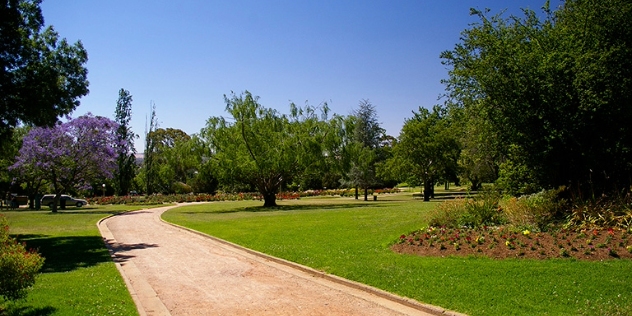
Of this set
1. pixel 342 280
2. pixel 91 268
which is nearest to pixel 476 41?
pixel 342 280

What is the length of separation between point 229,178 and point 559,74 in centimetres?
2666

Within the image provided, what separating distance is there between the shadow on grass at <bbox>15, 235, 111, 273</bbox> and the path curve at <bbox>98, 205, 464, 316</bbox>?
2.38 feet

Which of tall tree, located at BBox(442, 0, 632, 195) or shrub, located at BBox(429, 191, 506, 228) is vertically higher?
tall tree, located at BBox(442, 0, 632, 195)

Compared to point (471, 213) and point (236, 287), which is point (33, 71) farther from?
point (471, 213)

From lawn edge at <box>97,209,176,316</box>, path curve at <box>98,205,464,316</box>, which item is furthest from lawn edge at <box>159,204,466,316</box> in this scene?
lawn edge at <box>97,209,176,316</box>

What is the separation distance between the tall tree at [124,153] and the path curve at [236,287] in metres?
54.2

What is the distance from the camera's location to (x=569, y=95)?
12477 mm

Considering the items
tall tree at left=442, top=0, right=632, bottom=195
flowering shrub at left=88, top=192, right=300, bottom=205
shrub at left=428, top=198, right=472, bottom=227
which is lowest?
flowering shrub at left=88, top=192, right=300, bottom=205

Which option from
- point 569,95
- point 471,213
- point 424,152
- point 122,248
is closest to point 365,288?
point 471,213

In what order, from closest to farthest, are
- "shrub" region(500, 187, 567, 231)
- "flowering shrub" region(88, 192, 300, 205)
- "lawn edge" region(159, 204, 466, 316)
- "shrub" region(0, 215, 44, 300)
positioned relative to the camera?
"shrub" region(0, 215, 44, 300) → "lawn edge" region(159, 204, 466, 316) → "shrub" region(500, 187, 567, 231) → "flowering shrub" region(88, 192, 300, 205)

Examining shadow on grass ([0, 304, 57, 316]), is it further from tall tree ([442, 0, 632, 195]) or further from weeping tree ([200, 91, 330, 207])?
weeping tree ([200, 91, 330, 207])

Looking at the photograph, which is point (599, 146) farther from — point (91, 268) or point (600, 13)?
point (91, 268)

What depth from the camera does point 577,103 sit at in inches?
496

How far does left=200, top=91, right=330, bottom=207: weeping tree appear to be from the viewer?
113 ft
